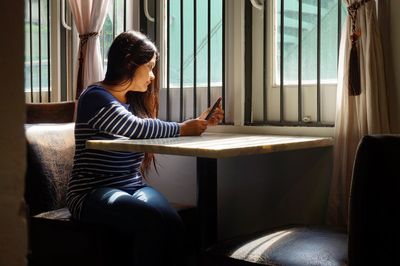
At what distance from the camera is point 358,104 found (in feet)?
5.96

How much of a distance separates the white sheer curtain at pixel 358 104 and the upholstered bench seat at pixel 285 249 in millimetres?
348

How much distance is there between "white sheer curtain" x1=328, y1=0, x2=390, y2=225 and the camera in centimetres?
177

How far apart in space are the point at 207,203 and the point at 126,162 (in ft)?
1.24

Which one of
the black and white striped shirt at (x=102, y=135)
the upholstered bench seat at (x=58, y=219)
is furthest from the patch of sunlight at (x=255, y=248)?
the black and white striped shirt at (x=102, y=135)

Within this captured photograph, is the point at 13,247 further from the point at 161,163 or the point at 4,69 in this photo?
the point at 161,163

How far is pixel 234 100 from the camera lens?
2400 mm

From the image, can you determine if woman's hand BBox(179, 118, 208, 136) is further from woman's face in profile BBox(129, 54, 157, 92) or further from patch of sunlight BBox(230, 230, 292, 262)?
patch of sunlight BBox(230, 230, 292, 262)

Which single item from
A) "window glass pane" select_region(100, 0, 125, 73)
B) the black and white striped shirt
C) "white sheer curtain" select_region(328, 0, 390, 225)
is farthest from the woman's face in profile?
"window glass pane" select_region(100, 0, 125, 73)

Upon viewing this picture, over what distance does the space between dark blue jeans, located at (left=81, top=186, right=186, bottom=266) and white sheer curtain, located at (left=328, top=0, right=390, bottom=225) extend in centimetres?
64

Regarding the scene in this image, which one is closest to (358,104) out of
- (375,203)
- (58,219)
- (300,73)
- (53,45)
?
(300,73)

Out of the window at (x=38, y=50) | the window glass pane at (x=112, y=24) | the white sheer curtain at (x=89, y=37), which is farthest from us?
the window at (x=38, y=50)

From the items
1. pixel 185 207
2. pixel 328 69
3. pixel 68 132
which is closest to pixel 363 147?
pixel 328 69

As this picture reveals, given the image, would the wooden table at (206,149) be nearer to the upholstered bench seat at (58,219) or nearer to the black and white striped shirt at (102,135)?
the black and white striped shirt at (102,135)

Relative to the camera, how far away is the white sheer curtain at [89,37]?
2887mm
